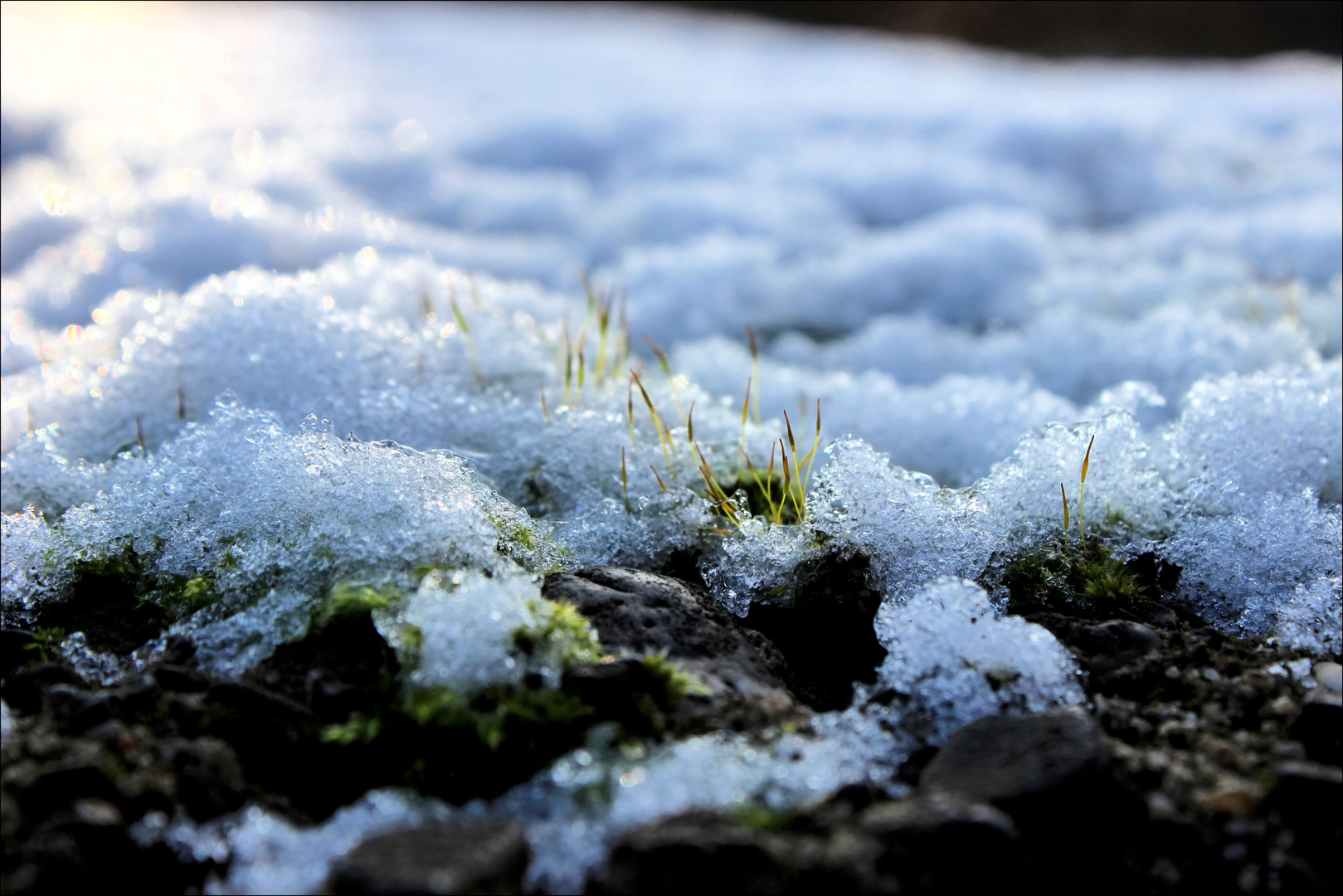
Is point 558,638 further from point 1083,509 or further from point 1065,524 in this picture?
point 1083,509

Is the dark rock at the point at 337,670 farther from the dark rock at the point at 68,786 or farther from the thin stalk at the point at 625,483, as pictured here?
the thin stalk at the point at 625,483

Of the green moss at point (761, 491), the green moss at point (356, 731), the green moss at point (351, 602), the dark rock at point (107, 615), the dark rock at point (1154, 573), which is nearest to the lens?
the green moss at point (356, 731)

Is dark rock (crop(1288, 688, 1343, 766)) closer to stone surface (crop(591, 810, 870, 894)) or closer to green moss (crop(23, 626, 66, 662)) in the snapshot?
stone surface (crop(591, 810, 870, 894))

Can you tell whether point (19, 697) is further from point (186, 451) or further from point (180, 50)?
point (180, 50)

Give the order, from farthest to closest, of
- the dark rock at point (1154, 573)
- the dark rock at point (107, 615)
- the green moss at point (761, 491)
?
the green moss at point (761, 491)
the dark rock at point (1154, 573)
the dark rock at point (107, 615)

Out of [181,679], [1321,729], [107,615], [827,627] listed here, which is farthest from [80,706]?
[1321,729]

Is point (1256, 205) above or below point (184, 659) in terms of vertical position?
above

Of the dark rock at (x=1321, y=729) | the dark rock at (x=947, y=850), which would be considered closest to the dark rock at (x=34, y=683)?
the dark rock at (x=947, y=850)

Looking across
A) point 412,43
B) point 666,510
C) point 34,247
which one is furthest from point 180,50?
point 666,510
